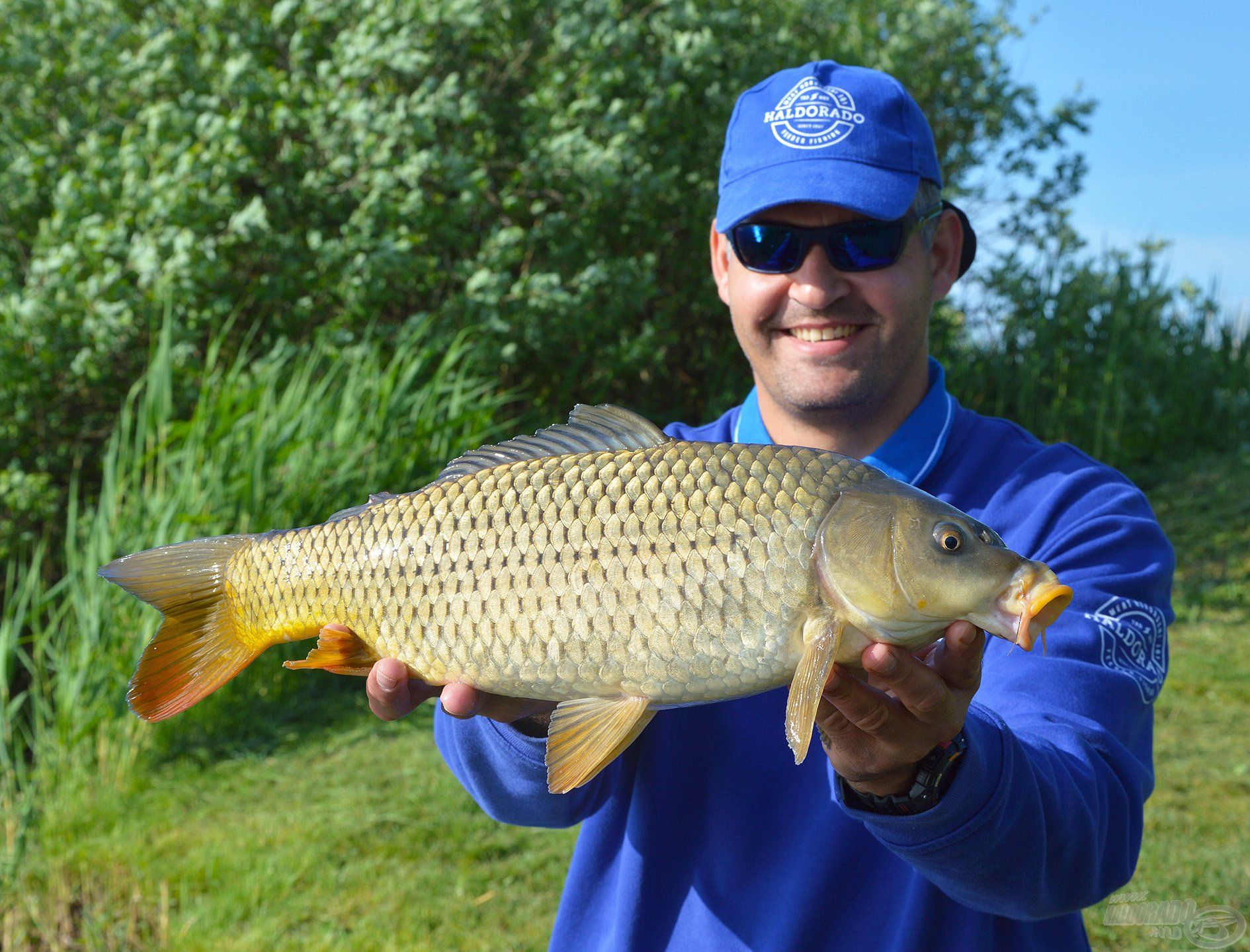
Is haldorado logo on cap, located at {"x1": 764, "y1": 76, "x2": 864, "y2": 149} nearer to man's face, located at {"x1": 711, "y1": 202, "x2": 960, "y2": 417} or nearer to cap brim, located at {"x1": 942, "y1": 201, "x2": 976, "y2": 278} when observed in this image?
man's face, located at {"x1": 711, "y1": 202, "x2": 960, "y2": 417}

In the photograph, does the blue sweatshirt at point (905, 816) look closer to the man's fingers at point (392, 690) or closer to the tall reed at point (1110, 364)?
the man's fingers at point (392, 690)

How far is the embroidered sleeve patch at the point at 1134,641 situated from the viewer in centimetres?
146

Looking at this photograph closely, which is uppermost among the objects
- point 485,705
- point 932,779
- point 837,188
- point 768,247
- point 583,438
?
point 837,188

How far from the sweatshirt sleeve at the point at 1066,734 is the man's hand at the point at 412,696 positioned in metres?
0.44

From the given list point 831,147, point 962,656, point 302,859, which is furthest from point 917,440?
point 302,859

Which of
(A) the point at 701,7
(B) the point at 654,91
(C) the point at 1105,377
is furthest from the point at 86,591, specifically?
(C) the point at 1105,377

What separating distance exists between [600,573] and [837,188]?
0.88 m

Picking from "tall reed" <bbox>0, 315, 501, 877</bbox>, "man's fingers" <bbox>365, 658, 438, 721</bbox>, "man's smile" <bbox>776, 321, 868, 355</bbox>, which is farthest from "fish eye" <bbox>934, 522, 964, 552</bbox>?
"tall reed" <bbox>0, 315, 501, 877</bbox>

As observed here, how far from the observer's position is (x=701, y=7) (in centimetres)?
648

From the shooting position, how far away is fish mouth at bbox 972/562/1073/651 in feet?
3.57

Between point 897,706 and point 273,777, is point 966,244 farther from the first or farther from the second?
point 273,777

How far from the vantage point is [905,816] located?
1.19m

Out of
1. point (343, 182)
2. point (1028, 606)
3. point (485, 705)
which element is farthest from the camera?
point (343, 182)

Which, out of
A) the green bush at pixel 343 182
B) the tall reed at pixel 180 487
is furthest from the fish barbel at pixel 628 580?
the green bush at pixel 343 182
